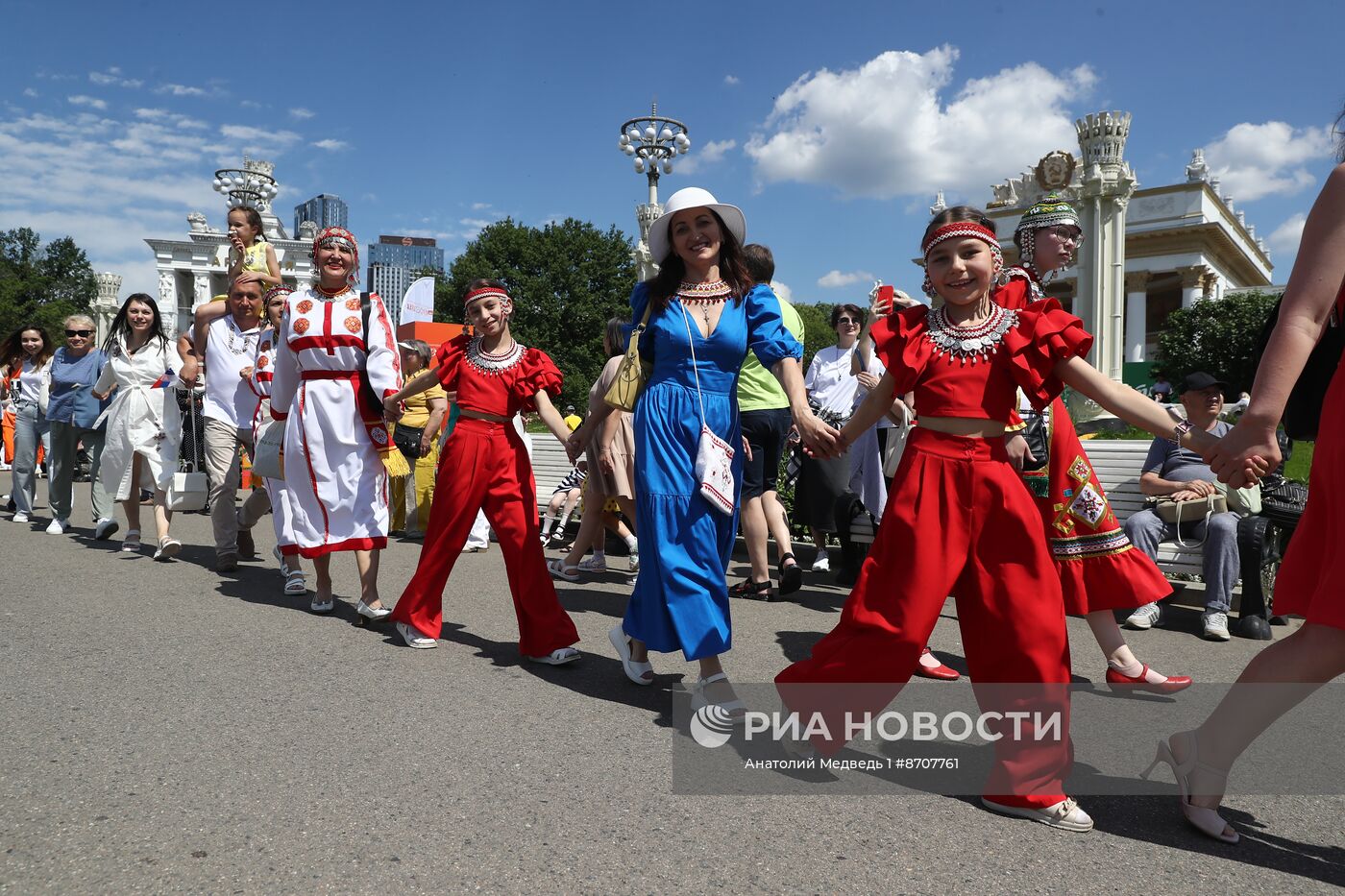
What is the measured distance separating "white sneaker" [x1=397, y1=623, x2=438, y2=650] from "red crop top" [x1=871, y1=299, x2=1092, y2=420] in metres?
2.90

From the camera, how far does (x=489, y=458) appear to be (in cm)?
497

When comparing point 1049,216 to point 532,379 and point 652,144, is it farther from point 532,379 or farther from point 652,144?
point 652,144

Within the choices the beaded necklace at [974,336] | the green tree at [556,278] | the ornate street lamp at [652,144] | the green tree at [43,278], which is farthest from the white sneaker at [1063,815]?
the green tree at [43,278]

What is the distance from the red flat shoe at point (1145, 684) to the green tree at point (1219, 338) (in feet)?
138

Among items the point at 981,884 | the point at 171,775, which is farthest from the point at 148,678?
the point at 981,884

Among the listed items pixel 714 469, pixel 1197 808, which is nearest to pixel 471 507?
pixel 714 469

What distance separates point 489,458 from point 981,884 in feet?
10.5

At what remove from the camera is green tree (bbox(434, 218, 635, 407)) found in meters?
53.0

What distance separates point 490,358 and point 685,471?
1647mm

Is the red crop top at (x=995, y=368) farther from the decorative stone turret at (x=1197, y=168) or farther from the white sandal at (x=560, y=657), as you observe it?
the decorative stone turret at (x=1197, y=168)

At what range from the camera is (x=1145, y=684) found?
4.40m

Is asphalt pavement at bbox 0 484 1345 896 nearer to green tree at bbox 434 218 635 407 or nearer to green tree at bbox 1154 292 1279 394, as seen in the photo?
green tree at bbox 1154 292 1279 394

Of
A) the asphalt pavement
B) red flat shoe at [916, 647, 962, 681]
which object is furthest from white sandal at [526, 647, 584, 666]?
red flat shoe at [916, 647, 962, 681]

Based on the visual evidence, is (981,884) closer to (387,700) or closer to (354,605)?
(387,700)
